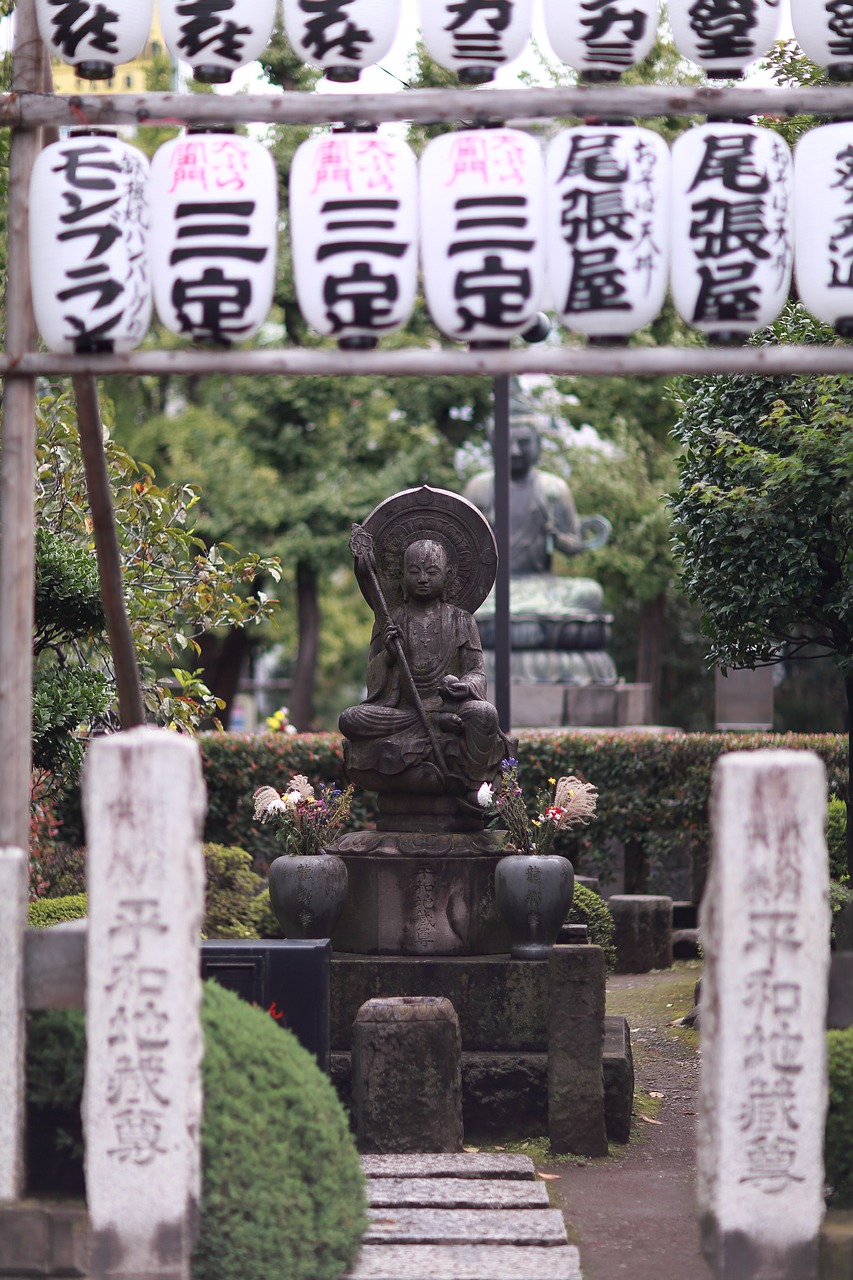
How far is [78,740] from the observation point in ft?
34.1

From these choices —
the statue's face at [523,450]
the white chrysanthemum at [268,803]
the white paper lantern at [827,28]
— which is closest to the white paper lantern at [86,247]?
the white paper lantern at [827,28]

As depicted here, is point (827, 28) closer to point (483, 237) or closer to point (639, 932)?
point (483, 237)

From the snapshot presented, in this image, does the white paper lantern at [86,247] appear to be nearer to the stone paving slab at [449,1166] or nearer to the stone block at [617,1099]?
the stone paving slab at [449,1166]

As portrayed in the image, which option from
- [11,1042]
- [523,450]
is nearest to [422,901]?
[11,1042]

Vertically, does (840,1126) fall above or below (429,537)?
below

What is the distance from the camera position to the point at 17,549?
5.98m

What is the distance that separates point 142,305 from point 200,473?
19.1 meters

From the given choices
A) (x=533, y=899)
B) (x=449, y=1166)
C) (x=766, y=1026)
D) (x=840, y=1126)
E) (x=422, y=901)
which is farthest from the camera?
(x=422, y=901)

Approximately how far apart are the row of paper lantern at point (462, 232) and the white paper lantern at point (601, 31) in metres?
0.39

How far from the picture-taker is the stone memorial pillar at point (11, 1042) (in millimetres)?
5395

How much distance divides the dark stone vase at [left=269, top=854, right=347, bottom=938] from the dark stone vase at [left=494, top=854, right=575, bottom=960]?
0.97 metres

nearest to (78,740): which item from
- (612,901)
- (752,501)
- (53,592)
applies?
(53,592)

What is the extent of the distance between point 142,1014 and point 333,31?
3947 mm

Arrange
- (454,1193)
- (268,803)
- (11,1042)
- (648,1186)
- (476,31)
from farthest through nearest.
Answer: (268,803)
(648,1186)
(454,1193)
(476,31)
(11,1042)
